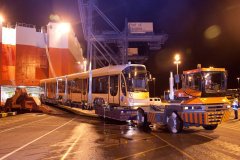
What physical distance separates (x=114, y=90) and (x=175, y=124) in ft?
23.6

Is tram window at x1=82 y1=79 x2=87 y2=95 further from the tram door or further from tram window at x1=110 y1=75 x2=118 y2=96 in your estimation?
tram window at x1=110 y1=75 x2=118 y2=96

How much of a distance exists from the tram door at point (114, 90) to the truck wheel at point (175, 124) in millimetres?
6143

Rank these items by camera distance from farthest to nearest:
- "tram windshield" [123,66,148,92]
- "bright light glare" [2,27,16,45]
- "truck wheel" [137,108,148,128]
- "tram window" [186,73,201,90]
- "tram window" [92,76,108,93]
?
"bright light glare" [2,27,16,45], "tram window" [92,76,108,93], "tram windshield" [123,66,148,92], "truck wheel" [137,108,148,128], "tram window" [186,73,201,90]

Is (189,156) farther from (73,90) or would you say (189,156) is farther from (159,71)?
(159,71)

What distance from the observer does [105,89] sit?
2386 cm

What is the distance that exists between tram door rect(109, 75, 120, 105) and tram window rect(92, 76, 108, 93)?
0.95 m

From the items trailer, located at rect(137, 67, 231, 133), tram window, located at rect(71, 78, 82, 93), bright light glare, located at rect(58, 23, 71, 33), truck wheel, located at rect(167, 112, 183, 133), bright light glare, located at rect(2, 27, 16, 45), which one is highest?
bright light glare, located at rect(58, 23, 71, 33)

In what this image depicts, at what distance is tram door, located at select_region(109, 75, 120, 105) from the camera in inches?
858

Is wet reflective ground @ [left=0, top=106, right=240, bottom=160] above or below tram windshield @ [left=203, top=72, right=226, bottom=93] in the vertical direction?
below

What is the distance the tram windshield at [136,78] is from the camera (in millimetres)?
20702

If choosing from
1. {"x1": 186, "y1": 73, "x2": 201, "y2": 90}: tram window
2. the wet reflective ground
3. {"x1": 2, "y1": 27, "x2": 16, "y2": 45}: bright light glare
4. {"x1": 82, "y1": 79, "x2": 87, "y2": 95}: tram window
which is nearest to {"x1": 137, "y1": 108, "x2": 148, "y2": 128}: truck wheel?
the wet reflective ground

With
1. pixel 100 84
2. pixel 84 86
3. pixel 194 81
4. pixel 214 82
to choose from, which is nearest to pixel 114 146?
pixel 194 81

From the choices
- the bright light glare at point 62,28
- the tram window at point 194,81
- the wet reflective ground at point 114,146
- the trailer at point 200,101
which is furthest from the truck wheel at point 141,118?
the bright light glare at point 62,28

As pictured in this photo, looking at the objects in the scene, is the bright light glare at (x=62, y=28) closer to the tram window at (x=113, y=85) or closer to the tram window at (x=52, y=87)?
the tram window at (x=52, y=87)
